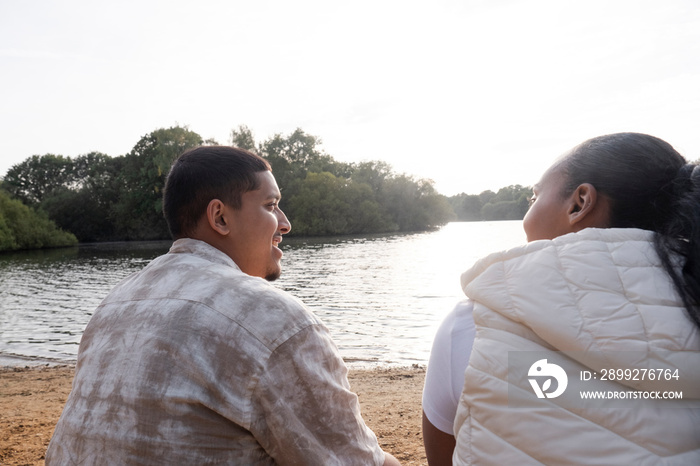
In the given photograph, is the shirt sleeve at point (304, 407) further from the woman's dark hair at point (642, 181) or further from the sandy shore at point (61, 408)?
the sandy shore at point (61, 408)

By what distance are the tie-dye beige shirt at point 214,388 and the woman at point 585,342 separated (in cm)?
39

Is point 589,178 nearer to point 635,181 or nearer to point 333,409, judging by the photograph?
point 635,181

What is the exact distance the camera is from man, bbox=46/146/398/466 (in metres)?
1.52

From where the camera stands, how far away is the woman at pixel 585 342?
3.79ft

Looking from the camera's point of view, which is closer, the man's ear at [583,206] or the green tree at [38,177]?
the man's ear at [583,206]

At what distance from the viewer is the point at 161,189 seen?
6312cm

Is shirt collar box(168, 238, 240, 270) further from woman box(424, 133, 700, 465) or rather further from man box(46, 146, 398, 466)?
woman box(424, 133, 700, 465)

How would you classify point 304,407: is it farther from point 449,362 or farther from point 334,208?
point 334,208

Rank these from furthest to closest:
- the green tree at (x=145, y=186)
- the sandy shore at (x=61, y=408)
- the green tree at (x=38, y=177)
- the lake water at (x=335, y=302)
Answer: the green tree at (x=38, y=177) < the green tree at (x=145, y=186) < the lake water at (x=335, y=302) < the sandy shore at (x=61, y=408)

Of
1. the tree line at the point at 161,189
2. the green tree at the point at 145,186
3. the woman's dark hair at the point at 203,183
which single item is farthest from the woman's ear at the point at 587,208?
the green tree at the point at 145,186

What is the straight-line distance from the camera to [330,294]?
19.4 metres

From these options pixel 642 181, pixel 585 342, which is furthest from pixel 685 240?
pixel 585 342

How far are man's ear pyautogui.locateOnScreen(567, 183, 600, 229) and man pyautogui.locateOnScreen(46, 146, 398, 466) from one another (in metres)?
0.82

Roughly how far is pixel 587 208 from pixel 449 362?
2.00 ft
